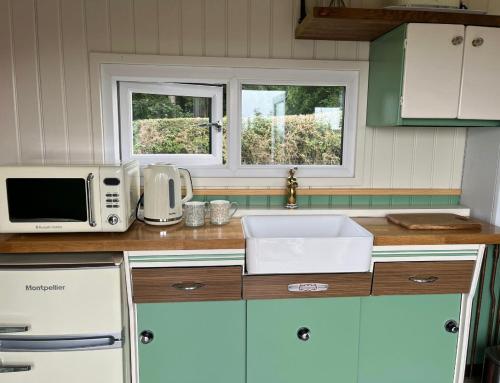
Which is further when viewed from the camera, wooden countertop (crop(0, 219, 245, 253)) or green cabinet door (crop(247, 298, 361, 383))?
green cabinet door (crop(247, 298, 361, 383))

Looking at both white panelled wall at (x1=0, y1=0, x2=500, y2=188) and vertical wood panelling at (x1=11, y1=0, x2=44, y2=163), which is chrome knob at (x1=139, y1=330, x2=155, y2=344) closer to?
white panelled wall at (x1=0, y1=0, x2=500, y2=188)

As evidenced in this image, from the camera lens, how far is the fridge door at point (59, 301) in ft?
4.79

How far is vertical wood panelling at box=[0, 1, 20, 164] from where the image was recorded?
184 cm

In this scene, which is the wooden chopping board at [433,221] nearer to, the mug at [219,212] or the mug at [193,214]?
the mug at [219,212]

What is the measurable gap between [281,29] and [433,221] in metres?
1.25

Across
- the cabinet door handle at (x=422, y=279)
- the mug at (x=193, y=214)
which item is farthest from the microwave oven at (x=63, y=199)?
the cabinet door handle at (x=422, y=279)

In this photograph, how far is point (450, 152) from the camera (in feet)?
7.08

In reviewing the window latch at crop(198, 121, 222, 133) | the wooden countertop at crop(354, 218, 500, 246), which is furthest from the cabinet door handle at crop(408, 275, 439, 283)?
the window latch at crop(198, 121, 222, 133)

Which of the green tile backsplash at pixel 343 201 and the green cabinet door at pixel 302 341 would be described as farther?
the green tile backsplash at pixel 343 201

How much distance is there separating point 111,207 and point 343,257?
3.28ft

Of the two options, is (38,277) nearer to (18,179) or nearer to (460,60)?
(18,179)

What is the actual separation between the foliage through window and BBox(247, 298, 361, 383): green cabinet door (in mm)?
843

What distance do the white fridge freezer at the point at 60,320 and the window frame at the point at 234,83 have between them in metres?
0.72

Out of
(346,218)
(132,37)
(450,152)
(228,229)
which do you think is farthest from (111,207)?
(450,152)
